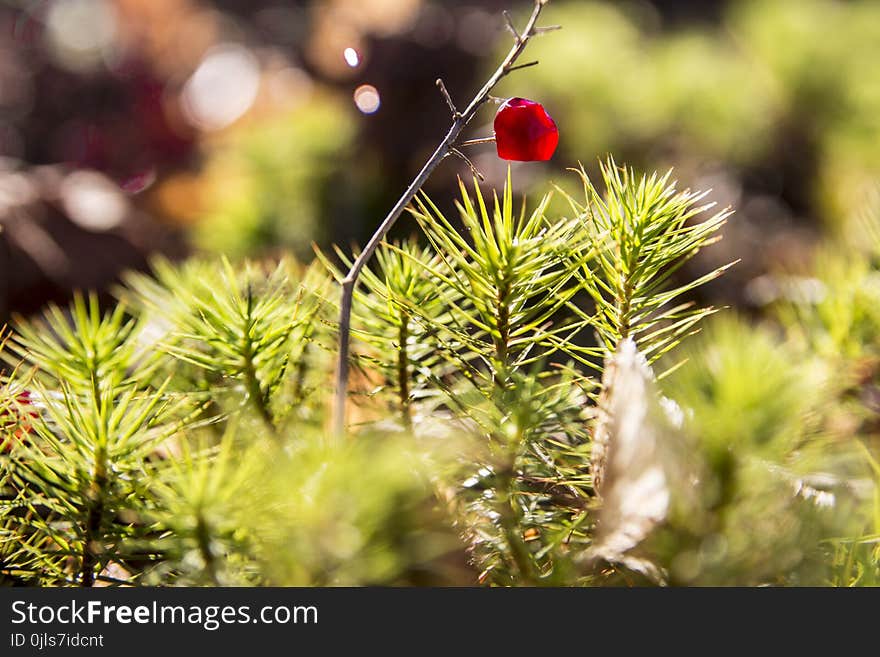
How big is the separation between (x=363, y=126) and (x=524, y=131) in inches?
24.6

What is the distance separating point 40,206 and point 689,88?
795mm

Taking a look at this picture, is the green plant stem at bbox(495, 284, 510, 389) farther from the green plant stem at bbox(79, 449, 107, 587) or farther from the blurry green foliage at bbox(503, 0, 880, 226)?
the blurry green foliage at bbox(503, 0, 880, 226)

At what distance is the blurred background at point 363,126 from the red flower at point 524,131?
337mm

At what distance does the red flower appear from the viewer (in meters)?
0.28

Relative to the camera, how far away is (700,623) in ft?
0.67

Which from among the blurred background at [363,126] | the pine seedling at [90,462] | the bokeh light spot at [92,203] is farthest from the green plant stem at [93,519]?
the bokeh light spot at [92,203]

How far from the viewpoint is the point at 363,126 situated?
87 centimetres

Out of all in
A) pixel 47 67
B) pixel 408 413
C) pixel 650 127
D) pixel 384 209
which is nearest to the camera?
pixel 408 413

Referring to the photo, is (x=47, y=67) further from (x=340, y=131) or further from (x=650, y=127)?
(x=650, y=127)

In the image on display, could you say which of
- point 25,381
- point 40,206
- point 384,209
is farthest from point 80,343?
point 40,206

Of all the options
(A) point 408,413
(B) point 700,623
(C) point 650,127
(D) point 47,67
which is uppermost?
(D) point 47,67

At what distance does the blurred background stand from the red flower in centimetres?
34

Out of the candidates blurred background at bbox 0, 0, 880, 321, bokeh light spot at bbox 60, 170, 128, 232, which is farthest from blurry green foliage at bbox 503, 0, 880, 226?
bokeh light spot at bbox 60, 170, 128, 232

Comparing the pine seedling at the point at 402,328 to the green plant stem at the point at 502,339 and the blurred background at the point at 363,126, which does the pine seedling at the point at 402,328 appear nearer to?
the green plant stem at the point at 502,339
